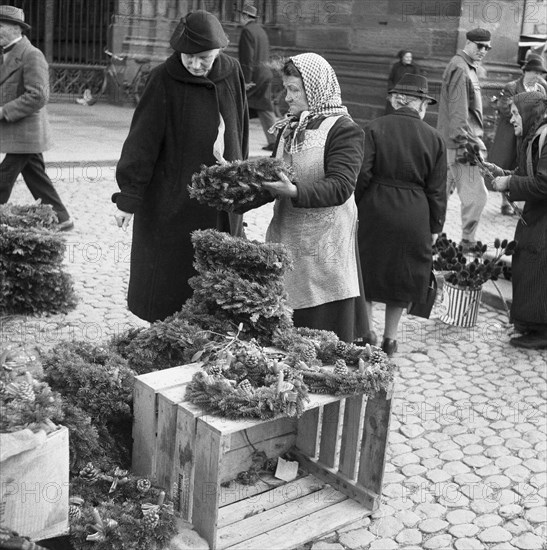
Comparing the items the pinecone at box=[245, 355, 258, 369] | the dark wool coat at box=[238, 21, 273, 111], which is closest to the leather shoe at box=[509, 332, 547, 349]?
the pinecone at box=[245, 355, 258, 369]

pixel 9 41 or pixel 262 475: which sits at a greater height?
pixel 9 41

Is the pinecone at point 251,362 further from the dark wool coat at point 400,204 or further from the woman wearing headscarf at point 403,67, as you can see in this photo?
the woman wearing headscarf at point 403,67

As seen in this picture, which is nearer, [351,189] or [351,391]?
[351,391]

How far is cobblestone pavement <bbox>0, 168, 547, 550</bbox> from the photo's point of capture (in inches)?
158

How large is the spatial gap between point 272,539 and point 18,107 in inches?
209

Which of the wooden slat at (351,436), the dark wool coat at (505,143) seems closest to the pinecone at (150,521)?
the wooden slat at (351,436)

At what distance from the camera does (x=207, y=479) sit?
3197mm

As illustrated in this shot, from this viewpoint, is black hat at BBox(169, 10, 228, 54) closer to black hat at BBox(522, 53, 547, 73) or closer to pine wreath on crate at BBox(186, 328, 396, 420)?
pine wreath on crate at BBox(186, 328, 396, 420)

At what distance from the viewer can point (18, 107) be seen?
7.72 metres

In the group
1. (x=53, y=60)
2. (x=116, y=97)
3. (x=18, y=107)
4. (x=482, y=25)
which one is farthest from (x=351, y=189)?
(x=53, y=60)

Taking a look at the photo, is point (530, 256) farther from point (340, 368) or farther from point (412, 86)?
point (340, 368)

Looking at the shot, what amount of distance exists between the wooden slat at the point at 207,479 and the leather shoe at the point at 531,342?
380cm

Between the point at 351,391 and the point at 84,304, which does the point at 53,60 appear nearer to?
the point at 84,304

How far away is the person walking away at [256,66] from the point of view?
42.2 ft
